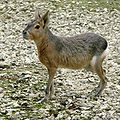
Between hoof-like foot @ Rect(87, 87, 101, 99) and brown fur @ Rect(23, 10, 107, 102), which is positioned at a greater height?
brown fur @ Rect(23, 10, 107, 102)

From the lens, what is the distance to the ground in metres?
6.07

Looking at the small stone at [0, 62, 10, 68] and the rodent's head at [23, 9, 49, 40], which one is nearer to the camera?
the rodent's head at [23, 9, 49, 40]

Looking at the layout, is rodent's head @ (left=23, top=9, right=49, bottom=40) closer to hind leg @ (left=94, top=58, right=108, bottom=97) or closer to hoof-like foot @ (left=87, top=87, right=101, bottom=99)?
hind leg @ (left=94, top=58, right=108, bottom=97)

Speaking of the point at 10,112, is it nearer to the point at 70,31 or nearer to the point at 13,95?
the point at 13,95

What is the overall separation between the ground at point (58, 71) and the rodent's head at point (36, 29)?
1.44 m

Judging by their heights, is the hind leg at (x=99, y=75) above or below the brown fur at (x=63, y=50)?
below

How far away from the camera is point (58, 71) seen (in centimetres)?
874

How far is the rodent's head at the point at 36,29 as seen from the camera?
637 centimetres

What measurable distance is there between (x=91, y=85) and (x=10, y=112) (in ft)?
9.76

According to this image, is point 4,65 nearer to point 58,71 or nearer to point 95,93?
point 58,71

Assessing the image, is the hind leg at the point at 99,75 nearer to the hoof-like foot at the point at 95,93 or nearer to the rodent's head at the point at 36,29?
the hoof-like foot at the point at 95,93

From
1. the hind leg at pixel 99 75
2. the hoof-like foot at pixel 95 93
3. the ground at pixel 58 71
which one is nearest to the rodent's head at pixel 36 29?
the ground at pixel 58 71

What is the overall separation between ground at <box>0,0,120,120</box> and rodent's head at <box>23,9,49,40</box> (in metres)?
1.44

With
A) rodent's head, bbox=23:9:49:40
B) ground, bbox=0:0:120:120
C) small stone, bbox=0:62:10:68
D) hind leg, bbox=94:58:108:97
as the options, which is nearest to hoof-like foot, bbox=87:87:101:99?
hind leg, bbox=94:58:108:97
